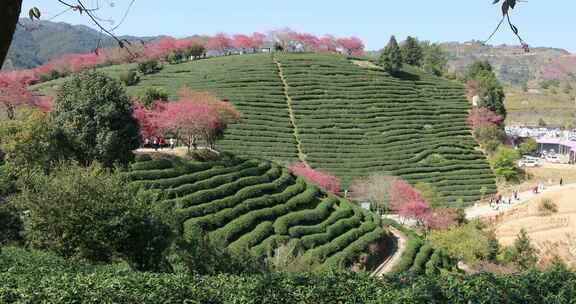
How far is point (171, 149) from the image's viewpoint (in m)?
33.6

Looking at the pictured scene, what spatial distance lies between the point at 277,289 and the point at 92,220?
25.1ft


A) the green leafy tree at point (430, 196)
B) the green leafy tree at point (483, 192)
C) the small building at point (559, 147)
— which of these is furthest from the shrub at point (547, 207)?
the small building at point (559, 147)

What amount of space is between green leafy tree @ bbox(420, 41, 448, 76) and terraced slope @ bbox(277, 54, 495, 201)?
7.96m

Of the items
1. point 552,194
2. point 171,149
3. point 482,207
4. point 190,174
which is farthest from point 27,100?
point 552,194

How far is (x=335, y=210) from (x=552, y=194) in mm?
19166

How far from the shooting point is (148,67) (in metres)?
76.7

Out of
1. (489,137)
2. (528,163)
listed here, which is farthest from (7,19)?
(528,163)

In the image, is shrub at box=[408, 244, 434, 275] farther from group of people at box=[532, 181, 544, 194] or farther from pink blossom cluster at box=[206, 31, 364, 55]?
pink blossom cluster at box=[206, 31, 364, 55]

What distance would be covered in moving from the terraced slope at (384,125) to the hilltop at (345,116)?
10 centimetres

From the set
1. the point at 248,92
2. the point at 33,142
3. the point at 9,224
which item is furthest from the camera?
the point at 248,92

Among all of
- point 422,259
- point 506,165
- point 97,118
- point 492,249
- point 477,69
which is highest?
→ point 477,69

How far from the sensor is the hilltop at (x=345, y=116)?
170 ft

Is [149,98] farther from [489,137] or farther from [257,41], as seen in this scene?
[257,41]

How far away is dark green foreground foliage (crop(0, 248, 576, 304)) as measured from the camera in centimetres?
962
